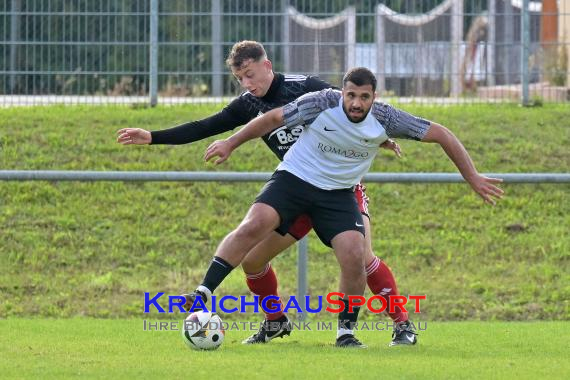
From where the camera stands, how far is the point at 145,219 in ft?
43.0

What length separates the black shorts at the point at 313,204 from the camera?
26.3 ft

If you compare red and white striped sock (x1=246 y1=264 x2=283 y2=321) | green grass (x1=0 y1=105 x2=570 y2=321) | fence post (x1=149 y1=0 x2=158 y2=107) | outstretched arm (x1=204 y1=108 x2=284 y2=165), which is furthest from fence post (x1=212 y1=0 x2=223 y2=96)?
outstretched arm (x1=204 y1=108 x2=284 y2=165)

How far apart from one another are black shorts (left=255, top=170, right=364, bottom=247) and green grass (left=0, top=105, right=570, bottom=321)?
142 inches

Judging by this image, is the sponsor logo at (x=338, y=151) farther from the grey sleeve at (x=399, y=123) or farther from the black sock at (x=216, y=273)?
the black sock at (x=216, y=273)

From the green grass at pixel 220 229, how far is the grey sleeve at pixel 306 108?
3.96m

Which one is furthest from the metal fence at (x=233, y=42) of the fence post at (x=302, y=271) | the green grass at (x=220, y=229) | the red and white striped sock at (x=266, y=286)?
the red and white striped sock at (x=266, y=286)

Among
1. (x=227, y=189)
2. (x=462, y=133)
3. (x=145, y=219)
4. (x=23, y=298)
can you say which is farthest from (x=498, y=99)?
(x=23, y=298)

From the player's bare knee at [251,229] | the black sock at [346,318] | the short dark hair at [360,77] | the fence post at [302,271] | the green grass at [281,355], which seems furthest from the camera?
the fence post at [302,271]

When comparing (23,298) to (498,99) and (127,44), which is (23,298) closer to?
(127,44)

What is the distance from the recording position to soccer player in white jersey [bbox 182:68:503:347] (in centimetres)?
788

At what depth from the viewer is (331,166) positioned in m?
8.07

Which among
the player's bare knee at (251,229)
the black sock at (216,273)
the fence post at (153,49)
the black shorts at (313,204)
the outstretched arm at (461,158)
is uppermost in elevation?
the fence post at (153,49)

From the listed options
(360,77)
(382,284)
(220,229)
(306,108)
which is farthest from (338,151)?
(220,229)

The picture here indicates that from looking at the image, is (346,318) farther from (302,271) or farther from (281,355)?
(302,271)
